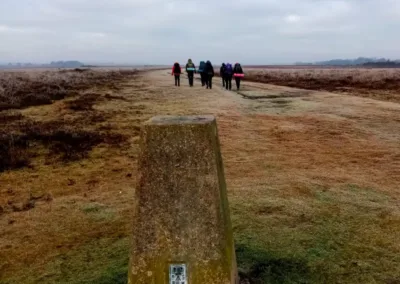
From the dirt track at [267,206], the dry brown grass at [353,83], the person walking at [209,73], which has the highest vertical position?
the person walking at [209,73]

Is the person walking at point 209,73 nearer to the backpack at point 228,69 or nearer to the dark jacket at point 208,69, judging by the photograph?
the dark jacket at point 208,69

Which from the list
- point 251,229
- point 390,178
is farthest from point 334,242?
point 390,178

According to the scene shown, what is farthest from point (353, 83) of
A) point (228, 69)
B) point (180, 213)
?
point (180, 213)

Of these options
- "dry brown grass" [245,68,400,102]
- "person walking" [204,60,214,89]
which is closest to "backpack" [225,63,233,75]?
"person walking" [204,60,214,89]

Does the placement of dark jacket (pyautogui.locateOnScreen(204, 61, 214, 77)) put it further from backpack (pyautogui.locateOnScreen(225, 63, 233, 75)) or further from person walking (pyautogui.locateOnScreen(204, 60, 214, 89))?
backpack (pyautogui.locateOnScreen(225, 63, 233, 75))

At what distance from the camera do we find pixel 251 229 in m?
6.77

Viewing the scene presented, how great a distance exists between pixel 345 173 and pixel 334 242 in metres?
3.73

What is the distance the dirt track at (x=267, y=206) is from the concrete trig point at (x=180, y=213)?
1.42m

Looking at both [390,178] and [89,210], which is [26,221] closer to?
[89,210]

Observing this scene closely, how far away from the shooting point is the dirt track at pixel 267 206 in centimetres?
584

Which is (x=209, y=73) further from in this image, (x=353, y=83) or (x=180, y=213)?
(x=180, y=213)

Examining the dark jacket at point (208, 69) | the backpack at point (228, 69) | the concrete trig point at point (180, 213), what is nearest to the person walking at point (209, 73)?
the dark jacket at point (208, 69)

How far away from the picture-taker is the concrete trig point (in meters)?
4.30

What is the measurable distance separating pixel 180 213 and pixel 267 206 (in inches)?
146
